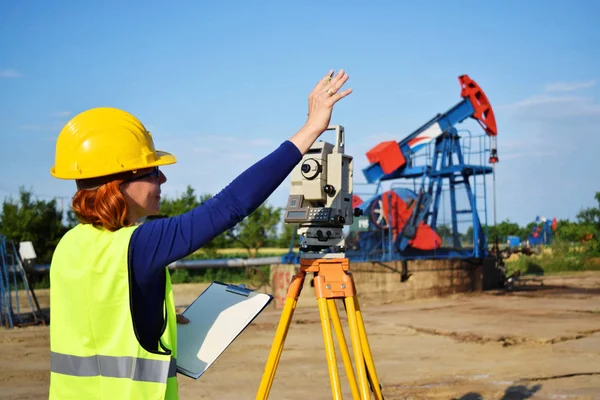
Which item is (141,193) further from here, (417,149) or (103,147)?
(417,149)

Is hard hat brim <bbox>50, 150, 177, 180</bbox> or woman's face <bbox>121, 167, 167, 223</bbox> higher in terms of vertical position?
hard hat brim <bbox>50, 150, 177, 180</bbox>

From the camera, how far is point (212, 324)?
206 cm

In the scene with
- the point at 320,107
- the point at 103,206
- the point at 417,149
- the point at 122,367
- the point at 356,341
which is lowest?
the point at 356,341

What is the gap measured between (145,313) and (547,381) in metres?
5.60

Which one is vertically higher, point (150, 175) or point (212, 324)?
point (150, 175)

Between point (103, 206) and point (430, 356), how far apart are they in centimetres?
680

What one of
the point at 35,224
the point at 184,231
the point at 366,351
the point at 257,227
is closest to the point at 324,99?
the point at 184,231

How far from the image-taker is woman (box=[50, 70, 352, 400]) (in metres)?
1.63

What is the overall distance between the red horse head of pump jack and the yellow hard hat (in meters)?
14.3

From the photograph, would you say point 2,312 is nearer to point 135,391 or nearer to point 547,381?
point 547,381

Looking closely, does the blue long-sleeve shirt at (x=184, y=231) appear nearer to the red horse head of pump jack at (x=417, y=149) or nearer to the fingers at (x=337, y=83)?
the fingers at (x=337, y=83)

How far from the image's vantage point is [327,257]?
138 inches

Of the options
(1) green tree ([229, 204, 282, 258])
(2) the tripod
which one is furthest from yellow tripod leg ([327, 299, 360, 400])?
(1) green tree ([229, 204, 282, 258])

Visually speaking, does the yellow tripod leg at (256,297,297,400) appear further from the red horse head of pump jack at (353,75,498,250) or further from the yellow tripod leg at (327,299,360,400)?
the red horse head of pump jack at (353,75,498,250)
